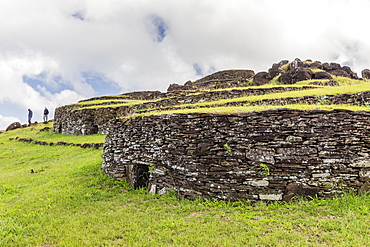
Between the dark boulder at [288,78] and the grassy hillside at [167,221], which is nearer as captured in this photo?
the grassy hillside at [167,221]

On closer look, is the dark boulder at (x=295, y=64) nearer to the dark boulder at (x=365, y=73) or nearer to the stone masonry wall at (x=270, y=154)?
the dark boulder at (x=365, y=73)

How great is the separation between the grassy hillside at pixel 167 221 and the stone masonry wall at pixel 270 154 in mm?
418

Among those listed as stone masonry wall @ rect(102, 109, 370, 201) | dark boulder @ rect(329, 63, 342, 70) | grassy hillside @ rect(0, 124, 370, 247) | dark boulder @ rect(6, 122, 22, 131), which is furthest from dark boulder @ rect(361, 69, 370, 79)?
dark boulder @ rect(6, 122, 22, 131)

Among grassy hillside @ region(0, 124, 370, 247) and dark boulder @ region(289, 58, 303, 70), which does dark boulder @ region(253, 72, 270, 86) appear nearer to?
dark boulder @ region(289, 58, 303, 70)

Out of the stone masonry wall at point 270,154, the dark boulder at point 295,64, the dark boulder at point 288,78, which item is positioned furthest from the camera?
the dark boulder at point 295,64

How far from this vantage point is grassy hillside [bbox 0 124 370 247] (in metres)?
5.46

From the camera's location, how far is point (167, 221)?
6688 millimetres

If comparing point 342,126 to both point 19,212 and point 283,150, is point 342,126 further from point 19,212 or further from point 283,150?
point 19,212

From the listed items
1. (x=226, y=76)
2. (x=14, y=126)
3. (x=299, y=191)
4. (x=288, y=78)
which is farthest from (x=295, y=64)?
(x=14, y=126)

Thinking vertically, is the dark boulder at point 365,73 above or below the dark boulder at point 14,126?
above

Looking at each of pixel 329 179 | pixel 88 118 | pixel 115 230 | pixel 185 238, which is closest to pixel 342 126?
pixel 329 179

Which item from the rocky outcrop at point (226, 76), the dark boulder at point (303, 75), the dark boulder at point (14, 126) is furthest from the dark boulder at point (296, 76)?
the dark boulder at point (14, 126)

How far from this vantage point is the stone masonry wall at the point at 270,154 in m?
6.96

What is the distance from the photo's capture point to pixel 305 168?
23.1ft
